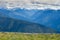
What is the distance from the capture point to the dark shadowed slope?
2.49 m

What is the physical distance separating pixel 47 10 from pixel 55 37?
1.86ft

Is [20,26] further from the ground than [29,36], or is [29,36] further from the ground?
[20,26]

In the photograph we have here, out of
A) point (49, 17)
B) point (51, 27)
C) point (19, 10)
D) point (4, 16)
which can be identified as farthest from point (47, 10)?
point (4, 16)

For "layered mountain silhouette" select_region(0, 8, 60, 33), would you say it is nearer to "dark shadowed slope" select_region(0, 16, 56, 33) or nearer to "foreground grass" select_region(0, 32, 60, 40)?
"dark shadowed slope" select_region(0, 16, 56, 33)

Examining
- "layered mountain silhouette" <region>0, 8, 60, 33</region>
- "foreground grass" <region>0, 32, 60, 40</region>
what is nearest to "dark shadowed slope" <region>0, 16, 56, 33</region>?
"layered mountain silhouette" <region>0, 8, 60, 33</region>

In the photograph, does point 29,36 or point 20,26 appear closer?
point 20,26

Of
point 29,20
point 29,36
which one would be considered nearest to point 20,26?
point 29,20

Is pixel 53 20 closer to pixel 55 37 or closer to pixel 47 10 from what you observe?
pixel 47 10

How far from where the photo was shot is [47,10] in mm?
2447

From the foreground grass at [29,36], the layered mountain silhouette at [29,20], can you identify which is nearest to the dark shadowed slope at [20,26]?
the layered mountain silhouette at [29,20]

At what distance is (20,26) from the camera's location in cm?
251

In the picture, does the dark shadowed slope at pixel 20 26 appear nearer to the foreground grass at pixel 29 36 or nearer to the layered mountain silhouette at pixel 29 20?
the layered mountain silhouette at pixel 29 20

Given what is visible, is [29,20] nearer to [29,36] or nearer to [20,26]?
[20,26]

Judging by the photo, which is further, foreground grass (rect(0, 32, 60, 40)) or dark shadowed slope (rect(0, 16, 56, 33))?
foreground grass (rect(0, 32, 60, 40))
